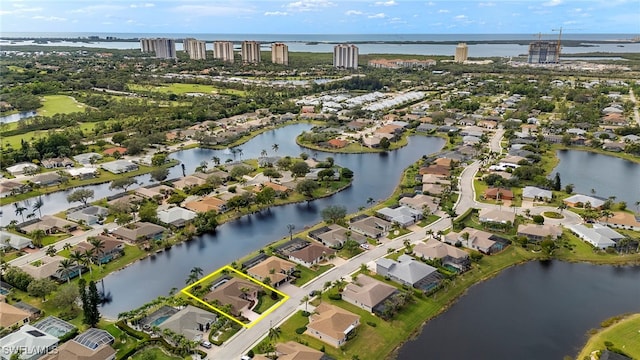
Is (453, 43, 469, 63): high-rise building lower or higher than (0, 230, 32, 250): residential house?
higher

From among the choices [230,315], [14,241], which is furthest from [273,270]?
[14,241]

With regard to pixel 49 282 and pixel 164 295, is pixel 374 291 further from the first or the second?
pixel 49 282

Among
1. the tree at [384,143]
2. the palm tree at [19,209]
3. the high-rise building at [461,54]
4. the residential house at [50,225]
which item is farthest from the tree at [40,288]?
the high-rise building at [461,54]

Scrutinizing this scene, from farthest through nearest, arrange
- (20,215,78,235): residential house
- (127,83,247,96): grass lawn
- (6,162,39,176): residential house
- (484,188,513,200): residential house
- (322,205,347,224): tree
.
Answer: (127,83,247,96): grass lawn, (6,162,39,176): residential house, (484,188,513,200): residential house, (322,205,347,224): tree, (20,215,78,235): residential house

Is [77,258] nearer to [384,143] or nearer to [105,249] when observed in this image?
[105,249]

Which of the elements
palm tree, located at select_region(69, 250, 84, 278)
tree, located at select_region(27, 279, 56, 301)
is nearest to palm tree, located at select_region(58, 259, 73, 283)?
palm tree, located at select_region(69, 250, 84, 278)

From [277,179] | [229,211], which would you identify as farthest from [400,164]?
[229,211]

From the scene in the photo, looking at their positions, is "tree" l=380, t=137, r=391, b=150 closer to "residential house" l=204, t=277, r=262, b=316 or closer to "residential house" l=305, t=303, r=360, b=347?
"residential house" l=204, t=277, r=262, b=316
